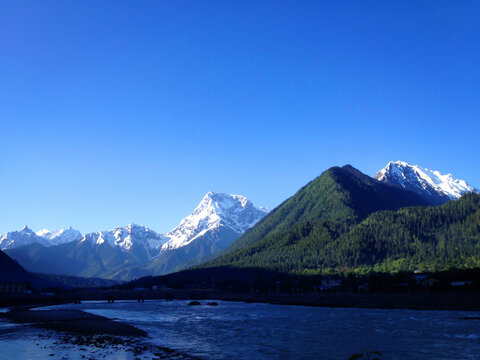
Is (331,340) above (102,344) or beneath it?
beneath

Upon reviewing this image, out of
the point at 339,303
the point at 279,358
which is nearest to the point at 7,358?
the point at 279,358

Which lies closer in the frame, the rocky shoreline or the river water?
the rocky shoreline

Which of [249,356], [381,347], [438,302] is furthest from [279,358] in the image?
[438,302]

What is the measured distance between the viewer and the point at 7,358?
53.7 m

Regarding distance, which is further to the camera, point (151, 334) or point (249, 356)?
point (151, 334)

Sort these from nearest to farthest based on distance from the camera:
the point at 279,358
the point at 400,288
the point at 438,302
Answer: the point at 279,358
the point at 438,302
the point at 400,288

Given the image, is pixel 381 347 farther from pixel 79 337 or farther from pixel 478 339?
pixel 79 337

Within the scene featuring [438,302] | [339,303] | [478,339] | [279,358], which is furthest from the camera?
[339,303]

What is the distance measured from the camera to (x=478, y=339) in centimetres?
6481

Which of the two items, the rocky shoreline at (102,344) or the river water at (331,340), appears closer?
the rocky shoreline at (102,344)

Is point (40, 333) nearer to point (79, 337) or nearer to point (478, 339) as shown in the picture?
point (79, 337)

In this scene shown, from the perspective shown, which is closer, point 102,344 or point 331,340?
point 102,344

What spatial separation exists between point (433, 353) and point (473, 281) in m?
133

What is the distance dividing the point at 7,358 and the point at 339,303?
444 feet
